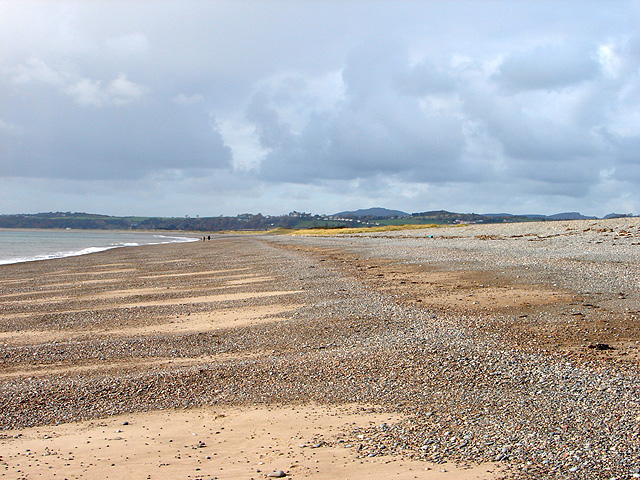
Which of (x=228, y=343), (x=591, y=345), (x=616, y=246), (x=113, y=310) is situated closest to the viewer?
(x=591, y=345)

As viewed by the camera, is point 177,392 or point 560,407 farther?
point 177,392

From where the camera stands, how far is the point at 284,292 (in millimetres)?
16016

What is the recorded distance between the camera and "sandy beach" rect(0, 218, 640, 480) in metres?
4.91

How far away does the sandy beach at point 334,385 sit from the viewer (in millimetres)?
4914

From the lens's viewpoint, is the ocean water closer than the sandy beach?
No

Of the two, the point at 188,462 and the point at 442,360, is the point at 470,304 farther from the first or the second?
the point at 188,462

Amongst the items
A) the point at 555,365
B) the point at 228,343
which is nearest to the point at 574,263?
the point at 555,365

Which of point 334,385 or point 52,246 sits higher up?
point 334,385

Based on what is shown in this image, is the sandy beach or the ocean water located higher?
the sandy beach

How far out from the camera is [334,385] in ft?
23.2

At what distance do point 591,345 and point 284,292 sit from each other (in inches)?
367

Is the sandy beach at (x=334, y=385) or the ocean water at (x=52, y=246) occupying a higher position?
the sandy beach at (x=334, y=385)

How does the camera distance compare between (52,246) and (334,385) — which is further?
(52,246)

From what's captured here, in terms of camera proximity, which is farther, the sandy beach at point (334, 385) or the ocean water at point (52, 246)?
the ocean water at point (52, 246)
